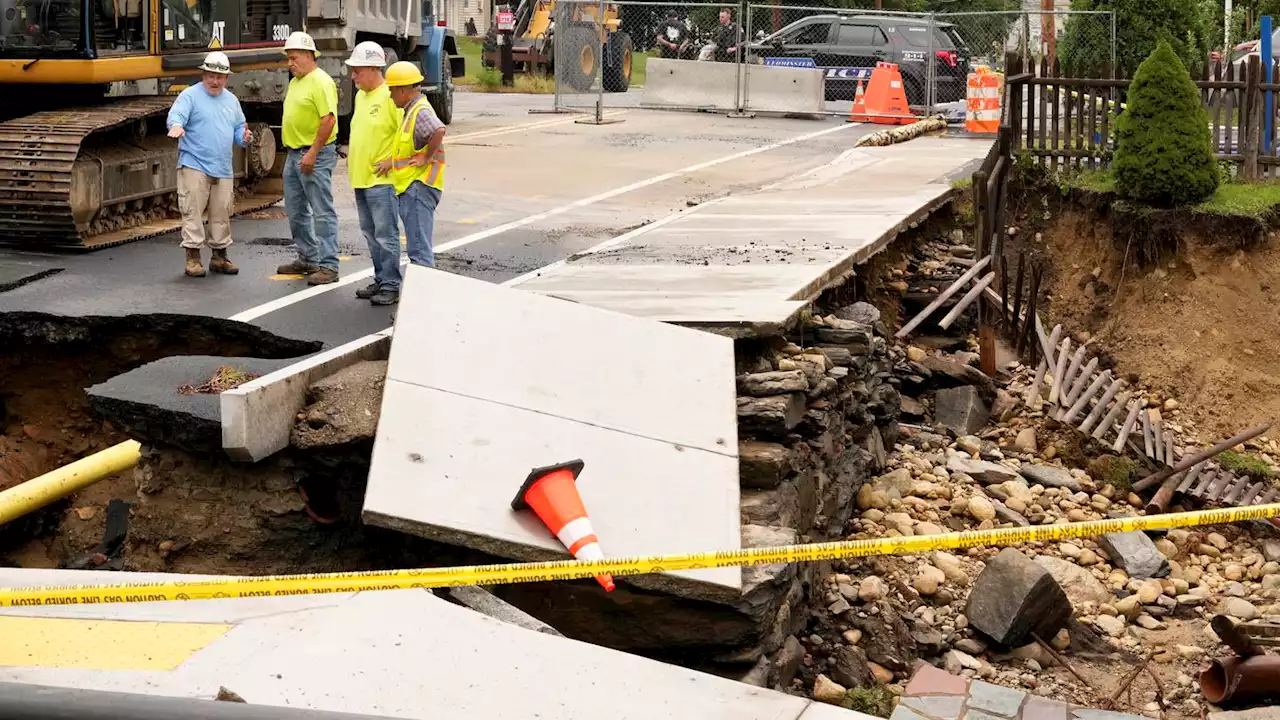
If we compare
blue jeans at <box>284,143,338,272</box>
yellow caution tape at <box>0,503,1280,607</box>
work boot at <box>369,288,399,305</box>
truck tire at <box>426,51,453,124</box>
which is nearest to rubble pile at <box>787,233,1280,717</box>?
yellow caution tape at <box>0,503,1280,607</box>

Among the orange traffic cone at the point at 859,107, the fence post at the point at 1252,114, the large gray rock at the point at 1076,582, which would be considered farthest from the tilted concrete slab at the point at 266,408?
the orange traffic cone at the point at 859,107

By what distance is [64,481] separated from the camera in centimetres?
809

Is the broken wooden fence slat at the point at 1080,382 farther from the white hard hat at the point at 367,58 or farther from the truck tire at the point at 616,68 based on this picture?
the truck tire at the point at 616,68

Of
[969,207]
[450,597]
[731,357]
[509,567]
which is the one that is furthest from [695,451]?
[969,207]

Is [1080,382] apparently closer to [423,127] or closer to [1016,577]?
[1016,577]

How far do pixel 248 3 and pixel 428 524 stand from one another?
10.6 m

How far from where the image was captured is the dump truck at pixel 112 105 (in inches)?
467

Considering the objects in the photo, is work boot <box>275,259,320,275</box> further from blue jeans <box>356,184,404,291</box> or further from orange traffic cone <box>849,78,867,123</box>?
orange traffic cone <box>849,78,867,123</box>

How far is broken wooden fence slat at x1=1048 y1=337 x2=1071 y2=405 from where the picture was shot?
481 inches

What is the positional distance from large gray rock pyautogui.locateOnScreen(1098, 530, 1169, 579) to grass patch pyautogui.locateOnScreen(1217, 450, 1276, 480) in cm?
227

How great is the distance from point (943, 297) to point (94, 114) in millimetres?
7209

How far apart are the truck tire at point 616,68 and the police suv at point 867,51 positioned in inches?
127

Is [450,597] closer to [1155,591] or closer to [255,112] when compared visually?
[1155,591]

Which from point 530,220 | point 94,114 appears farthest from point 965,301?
point 94,114
